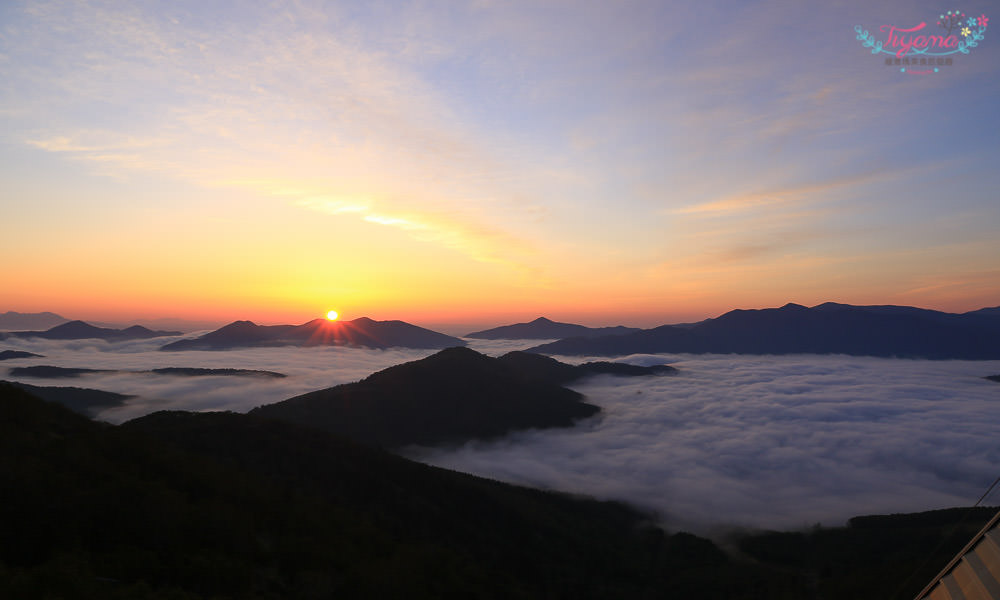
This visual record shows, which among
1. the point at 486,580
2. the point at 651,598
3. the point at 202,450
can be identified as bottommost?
the point at 651,598

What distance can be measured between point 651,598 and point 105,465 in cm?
7058

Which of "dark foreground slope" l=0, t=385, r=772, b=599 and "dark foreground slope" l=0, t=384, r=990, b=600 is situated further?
"dark foreground slope" l=0, t=384, r=990, b=600

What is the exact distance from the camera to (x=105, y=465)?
2941 centimetres

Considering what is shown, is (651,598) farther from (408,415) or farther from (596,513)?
(408,415)

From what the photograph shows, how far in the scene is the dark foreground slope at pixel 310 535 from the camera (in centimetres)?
2302

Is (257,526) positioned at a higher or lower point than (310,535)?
higher

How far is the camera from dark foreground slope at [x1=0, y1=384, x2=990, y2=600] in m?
23.0

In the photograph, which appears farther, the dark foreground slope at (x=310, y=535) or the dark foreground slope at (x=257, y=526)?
the dark foreground slope at (x=310, y=535)

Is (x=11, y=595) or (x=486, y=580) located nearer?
(x=11, y=595)

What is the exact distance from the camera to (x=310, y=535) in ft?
117

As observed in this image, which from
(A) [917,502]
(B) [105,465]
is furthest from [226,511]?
(A) [917,502]

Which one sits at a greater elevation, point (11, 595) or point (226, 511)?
point (11, 595)

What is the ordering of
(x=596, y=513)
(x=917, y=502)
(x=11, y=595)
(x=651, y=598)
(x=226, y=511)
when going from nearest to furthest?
(x=11, y=595)
(x=226, y=511)
(x=651, y=598)
(x=596, y=513)
(x=917, y=502)

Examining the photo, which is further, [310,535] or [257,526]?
[310,535]
